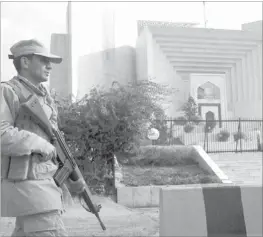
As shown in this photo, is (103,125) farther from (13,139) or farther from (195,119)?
(195,119)

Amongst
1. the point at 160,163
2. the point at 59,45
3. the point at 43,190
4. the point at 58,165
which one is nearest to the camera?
the point at 43,190

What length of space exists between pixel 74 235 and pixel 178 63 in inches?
1090

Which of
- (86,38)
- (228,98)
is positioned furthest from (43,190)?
(228,98)

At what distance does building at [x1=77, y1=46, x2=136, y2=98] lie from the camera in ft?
75.3

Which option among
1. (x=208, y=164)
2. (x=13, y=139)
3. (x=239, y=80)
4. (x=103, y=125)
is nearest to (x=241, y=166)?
(x=208, y=164)

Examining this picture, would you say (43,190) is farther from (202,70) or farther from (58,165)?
(202,70)

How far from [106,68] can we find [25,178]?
84.4 feet

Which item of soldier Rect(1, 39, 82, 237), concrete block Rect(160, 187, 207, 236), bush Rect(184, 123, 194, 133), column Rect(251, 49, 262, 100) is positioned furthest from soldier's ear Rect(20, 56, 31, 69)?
column Rect(251, 49, 262, 100)

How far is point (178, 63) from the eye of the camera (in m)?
30.9

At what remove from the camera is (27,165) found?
6.15ft

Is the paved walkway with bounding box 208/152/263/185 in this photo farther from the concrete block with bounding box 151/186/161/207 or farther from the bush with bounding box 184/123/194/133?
the bush with bounding box 184/123/194/133

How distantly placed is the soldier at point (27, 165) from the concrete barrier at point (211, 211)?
1.06 metres

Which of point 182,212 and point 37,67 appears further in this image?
point 182,212

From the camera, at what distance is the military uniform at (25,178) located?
1819mm
